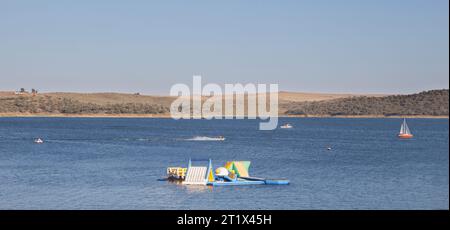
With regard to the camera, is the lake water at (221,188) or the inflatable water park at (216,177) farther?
the inflatable water park at (216,177)

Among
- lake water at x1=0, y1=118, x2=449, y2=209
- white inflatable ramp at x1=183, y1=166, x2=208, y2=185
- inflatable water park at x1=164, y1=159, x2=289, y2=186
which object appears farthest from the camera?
inflatable water park at x1=164, y1=159, x2=289, y2=186

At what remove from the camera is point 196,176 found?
57.7m

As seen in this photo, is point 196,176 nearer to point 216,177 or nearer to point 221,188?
point 216,177

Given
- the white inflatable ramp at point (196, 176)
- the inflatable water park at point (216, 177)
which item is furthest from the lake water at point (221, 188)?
the white inflatable ramp at point (196, 176)

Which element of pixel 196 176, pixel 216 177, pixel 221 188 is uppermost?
pixel 196 176

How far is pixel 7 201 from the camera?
47031 mm

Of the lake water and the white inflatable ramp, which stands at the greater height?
the white inflatable ramp

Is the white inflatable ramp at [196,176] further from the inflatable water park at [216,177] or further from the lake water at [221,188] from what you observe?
the lake water at [221,188]

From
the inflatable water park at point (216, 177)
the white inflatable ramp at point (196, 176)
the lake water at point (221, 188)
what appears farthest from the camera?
the inflatable water park at point (216, 177)

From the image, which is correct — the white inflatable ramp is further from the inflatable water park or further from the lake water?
the lake water

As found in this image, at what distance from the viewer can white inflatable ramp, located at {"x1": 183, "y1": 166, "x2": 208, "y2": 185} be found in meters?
56.8

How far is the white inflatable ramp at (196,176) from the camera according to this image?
56781 mm

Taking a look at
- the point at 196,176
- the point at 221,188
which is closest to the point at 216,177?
the point at 196,176

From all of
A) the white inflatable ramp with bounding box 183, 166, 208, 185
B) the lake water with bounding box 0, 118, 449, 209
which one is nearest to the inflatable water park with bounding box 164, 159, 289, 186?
the white inflatable ramp with bounding box 183, 166, 208, 185
